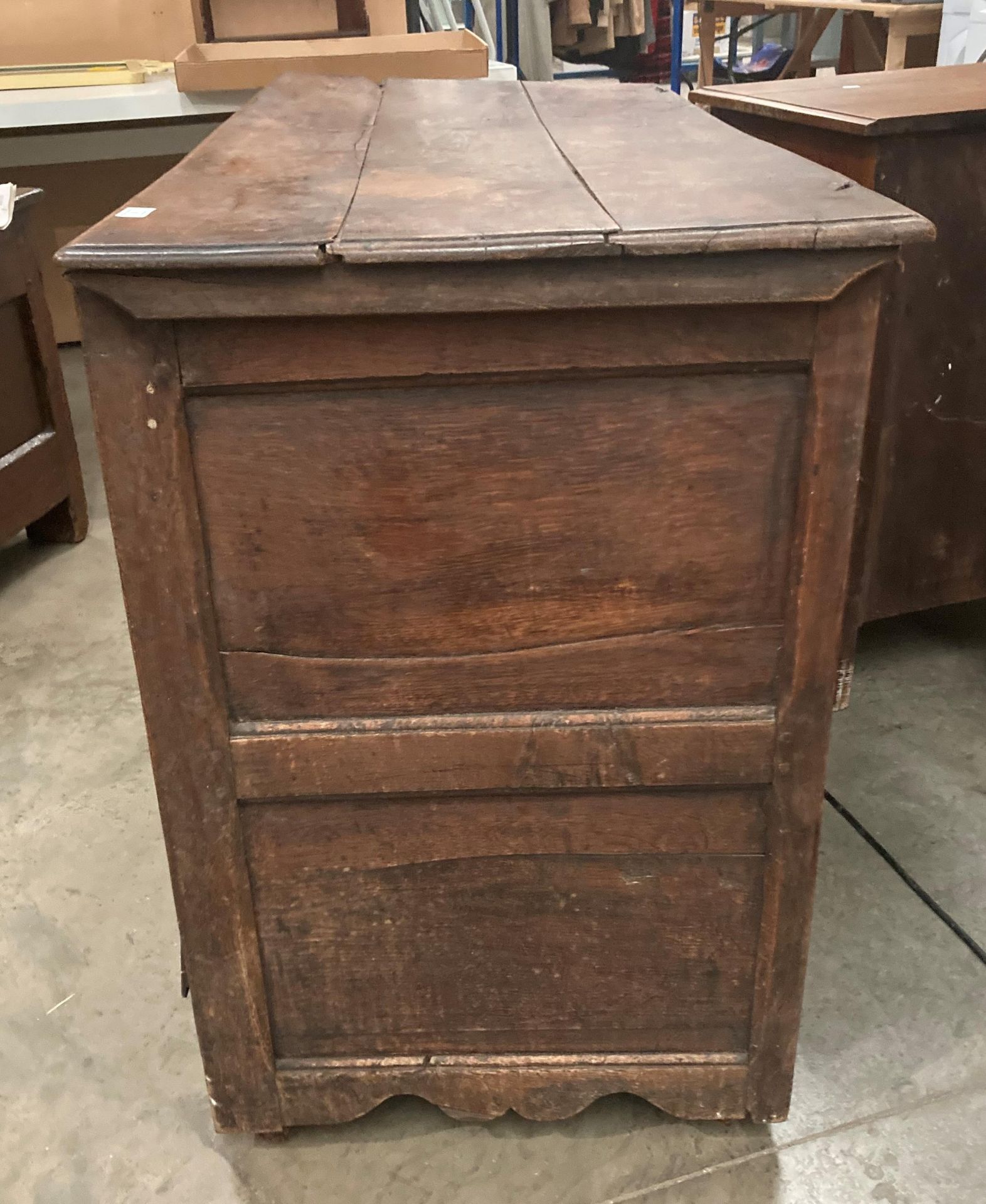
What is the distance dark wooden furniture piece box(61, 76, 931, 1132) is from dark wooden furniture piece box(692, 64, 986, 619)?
401 millimetres

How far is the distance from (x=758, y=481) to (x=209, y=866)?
55 centimetres

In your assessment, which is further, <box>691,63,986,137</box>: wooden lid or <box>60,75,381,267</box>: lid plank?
<box>691,63,986,137</box>: wooden lid

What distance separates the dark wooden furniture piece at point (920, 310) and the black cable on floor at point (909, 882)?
327 mm

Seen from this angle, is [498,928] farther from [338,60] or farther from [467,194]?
[338,60]

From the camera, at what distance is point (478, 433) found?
79 cm

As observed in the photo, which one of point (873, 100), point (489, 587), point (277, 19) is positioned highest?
point (277, 19)

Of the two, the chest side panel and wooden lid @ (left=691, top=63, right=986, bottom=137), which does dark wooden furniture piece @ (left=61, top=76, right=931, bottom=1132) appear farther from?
wooden lid @ (left=691, top=63, right=986, bottom=137)

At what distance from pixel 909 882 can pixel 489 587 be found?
2.83 feet

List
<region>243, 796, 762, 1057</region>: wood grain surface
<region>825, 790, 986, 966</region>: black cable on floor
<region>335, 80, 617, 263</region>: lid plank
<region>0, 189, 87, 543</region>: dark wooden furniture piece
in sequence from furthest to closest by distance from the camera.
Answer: <region>0, 189, 87, 543</region>: dark wooden furniture piece
<region>825, 790, 986, 966</region>: black cable on floor
<region>243, 796, 762, 1057</region>: wood grain surface
<region>335, 80, 617, 263</region>: lid plank

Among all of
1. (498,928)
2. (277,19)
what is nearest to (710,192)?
(498,928)

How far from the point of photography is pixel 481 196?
2.67 feet

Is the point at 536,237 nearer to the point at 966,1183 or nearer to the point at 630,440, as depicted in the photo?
the point at 630,440

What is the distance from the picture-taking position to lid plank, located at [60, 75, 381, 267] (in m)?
0.69

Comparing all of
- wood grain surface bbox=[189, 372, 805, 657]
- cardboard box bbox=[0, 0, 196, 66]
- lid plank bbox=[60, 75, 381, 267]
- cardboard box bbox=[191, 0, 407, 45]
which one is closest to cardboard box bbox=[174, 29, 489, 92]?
cardboard box bbox=[191, 0, 407, 45]
